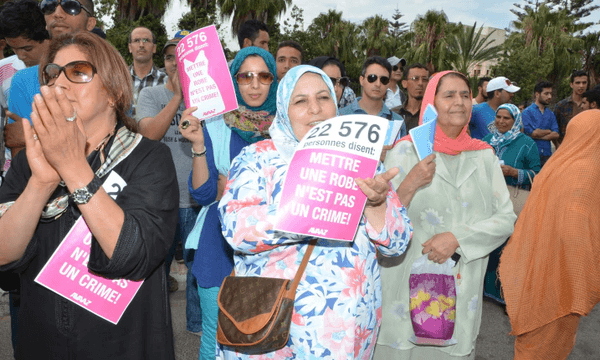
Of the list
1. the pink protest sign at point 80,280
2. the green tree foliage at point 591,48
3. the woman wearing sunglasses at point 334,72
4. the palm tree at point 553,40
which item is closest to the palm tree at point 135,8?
the palm tree at point 553,40

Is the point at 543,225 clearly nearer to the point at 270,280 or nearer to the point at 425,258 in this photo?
the point at 425,258

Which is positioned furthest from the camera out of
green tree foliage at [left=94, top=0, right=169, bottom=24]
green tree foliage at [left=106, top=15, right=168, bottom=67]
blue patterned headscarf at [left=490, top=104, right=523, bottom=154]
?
green tree foliage at [left=94, top=0, right=169, bottom=24]

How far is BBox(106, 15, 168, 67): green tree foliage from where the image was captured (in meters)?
19.9

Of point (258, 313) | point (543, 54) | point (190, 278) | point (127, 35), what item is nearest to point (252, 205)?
point (258, 313)

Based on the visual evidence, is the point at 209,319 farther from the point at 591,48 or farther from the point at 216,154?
the point at 591,48

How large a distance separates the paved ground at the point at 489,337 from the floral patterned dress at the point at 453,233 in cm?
154

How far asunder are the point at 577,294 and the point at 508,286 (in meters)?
0.43

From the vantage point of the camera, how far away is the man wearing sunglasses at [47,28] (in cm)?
266

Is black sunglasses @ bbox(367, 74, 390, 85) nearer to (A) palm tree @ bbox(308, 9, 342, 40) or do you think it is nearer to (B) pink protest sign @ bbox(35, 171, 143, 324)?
(B) pink protest sign @ bbox(35, 171, 143, 324)

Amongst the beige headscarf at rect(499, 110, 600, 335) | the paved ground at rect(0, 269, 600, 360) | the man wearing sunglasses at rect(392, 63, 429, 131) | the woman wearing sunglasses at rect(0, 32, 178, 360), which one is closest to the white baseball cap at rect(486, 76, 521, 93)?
the man wearing sunglasses at rect(392, 63, 429, 131)

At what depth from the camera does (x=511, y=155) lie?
506 cm

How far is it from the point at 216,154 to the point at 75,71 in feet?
3.91

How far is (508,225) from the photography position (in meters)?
2.84

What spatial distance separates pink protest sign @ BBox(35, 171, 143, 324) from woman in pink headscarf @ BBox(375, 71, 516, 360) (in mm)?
1646
